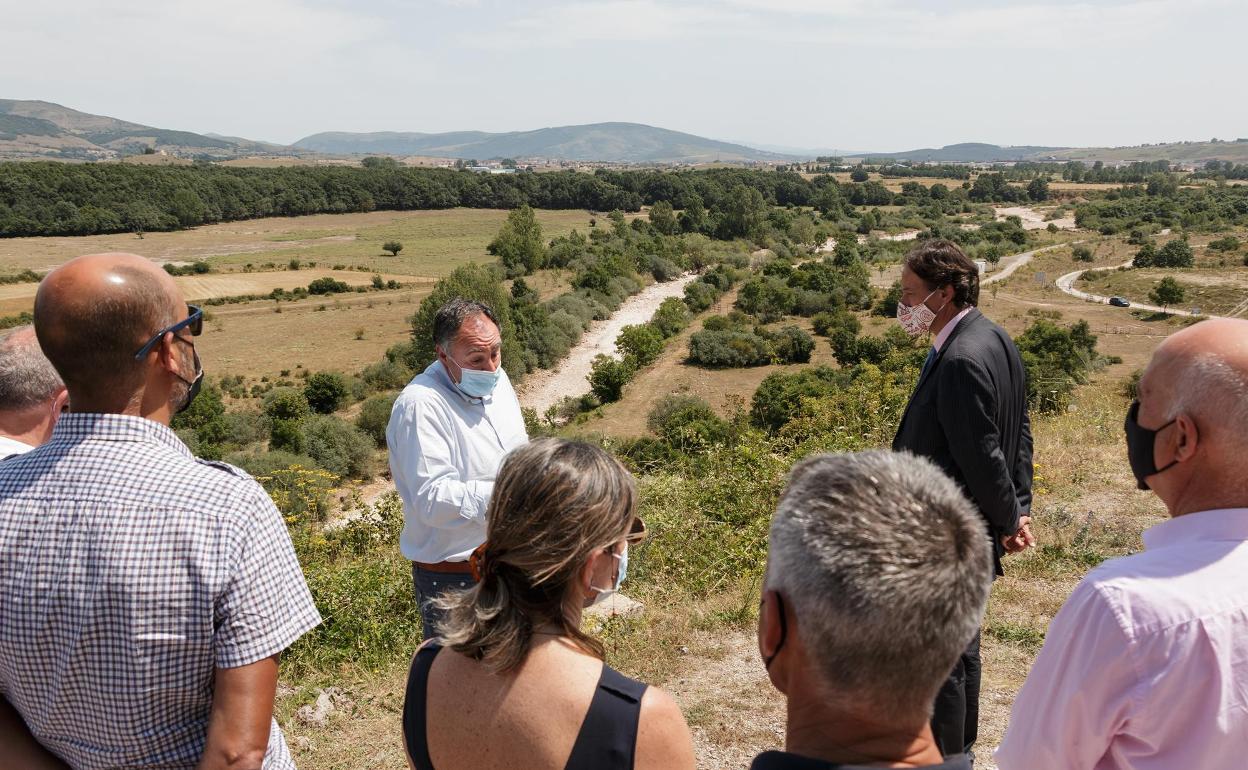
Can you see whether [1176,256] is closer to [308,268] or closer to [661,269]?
[661,269]

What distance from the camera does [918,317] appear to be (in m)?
3.65

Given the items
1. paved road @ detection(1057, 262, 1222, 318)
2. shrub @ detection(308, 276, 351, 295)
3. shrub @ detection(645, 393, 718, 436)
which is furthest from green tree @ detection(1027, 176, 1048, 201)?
shrub @ detection(645, 393, 718, 436)

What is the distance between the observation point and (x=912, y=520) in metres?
1.28

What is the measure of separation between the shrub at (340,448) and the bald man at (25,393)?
20.4 m

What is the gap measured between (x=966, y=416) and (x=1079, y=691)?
62.7 inches

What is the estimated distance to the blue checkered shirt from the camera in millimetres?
1631

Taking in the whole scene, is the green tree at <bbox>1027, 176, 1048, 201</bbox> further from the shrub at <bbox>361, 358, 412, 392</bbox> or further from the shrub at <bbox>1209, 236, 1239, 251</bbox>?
the shrub at <bbox>361, 358, 412, 392</bbox>

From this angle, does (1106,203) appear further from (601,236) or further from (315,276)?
(315,276)

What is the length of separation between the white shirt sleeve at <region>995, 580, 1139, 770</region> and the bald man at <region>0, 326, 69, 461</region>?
3082 millimetres

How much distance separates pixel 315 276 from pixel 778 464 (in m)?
56.9

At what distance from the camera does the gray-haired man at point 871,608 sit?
4.09 ft

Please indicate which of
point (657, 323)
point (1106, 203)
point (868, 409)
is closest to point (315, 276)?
point (657, 323)

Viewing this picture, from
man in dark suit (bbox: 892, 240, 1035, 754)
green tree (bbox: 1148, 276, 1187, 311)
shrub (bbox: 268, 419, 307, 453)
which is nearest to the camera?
man in dark suit (bbox: 892, 240, 1035, 754)

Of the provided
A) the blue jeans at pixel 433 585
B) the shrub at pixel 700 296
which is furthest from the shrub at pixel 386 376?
the blue jeans at pixel 433 585
